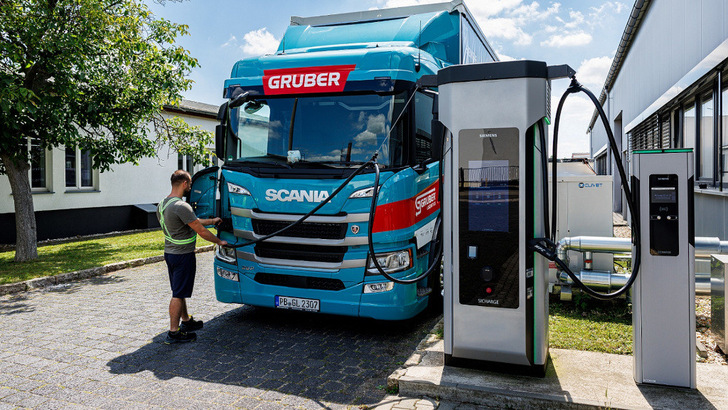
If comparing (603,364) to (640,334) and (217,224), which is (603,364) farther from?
(217,224)

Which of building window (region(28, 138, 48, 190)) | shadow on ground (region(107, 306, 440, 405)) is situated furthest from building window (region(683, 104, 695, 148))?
building window (region(28, 138, 48, 190))

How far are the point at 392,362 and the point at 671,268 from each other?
251cm

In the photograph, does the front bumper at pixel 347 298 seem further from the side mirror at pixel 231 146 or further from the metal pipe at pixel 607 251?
the metal pipe at pixel 607 251

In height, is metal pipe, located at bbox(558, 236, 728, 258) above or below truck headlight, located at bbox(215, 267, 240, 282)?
above

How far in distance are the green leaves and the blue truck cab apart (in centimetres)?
489

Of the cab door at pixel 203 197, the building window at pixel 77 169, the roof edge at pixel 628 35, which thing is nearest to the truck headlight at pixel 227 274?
the cab door at pixel 203 197

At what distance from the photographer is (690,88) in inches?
367

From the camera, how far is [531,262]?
425cm

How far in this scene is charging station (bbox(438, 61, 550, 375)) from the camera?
4191 mm

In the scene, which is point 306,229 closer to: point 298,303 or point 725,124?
point 298,303

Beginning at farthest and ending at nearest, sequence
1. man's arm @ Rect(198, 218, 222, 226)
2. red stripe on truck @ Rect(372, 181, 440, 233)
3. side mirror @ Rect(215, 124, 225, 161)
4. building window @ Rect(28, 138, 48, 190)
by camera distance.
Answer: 1. building window @ Rect(28, 138, 48, 190)
2. side mirror @ Rect(215, 124, 225, 161)
3. man's arm @ Rect(198, 218, 222, 226)
4. red stripe on truck @ Rect(372, 181, 440, 233)

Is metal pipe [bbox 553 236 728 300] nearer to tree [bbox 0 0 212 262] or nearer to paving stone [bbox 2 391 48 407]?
paving stone [bbox 2 391 48 407]

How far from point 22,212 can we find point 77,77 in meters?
3.23

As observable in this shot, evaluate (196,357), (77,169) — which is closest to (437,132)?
(196,357)
